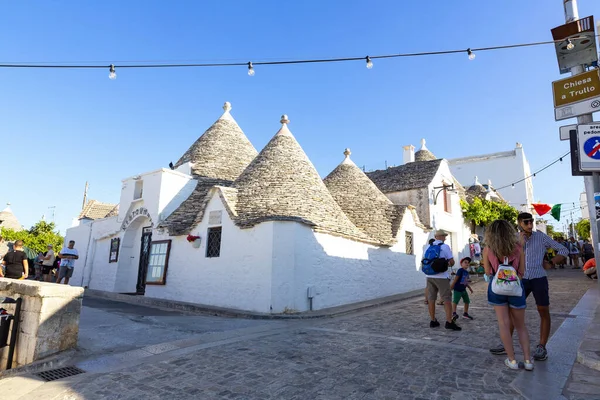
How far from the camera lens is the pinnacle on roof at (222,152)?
15812mm

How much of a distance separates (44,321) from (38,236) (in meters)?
35.0

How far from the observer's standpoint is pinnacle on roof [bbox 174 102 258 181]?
51.9ft

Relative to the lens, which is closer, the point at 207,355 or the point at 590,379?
the point at 590,379

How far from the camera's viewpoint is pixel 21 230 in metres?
34.8

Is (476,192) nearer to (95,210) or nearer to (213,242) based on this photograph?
(213,242)

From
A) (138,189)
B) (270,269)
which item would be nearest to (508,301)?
(270,269)

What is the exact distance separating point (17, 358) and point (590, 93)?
900cm

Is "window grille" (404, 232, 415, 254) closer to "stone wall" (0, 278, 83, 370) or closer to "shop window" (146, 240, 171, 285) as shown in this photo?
"shop window" (146, 240, 171, 285)

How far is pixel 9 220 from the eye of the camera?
116ft

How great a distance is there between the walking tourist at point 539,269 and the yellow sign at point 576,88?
2.10 meters

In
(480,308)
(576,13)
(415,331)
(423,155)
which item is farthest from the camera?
(423,155)

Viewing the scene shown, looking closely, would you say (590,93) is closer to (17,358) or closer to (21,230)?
(17,358)

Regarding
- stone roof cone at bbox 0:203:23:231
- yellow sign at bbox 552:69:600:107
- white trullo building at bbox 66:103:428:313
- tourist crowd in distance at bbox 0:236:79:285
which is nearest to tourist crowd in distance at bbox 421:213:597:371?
yellow sign at bbox 552:69:600:107

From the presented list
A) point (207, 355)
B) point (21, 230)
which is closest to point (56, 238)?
point (21, 230)
